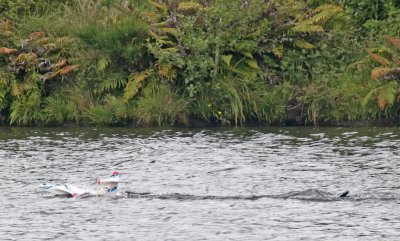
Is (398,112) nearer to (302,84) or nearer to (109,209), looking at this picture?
(302,84)

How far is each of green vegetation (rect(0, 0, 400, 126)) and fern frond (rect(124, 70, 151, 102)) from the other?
0.07ft

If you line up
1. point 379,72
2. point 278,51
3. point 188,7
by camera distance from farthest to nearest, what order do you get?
point 188,7 → point 278,51 → point 379,72

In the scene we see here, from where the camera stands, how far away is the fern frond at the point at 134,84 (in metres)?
21.0

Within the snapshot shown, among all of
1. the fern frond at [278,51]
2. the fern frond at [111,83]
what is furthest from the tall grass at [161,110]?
the fern frond at [278,51]

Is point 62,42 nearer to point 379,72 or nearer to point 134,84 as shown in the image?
point 134,84

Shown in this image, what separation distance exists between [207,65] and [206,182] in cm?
529

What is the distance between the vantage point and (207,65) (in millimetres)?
20984

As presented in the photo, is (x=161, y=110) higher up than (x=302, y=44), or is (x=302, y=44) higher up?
(x=302, y=44)

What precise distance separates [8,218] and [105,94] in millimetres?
7550

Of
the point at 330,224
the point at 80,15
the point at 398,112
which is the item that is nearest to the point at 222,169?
the point at 330,224

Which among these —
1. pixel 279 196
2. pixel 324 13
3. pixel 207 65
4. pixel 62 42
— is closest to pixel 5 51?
pixel 62 42

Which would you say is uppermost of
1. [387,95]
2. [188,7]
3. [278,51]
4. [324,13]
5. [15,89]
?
[188,7]

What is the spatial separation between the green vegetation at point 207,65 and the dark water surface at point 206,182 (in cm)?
60

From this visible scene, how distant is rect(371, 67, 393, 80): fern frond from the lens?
20484 mm
